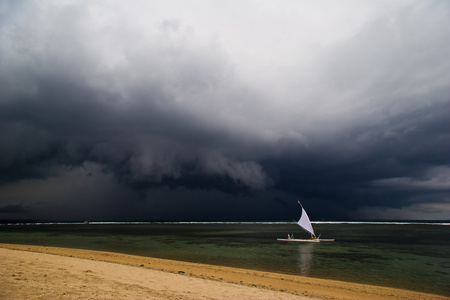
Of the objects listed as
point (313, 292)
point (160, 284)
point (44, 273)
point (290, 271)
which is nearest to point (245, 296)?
point (160, 284)

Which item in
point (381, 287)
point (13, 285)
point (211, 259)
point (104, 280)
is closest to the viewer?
point (13, 285)

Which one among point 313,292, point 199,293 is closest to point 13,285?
point 199,293

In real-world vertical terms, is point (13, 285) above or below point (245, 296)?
above

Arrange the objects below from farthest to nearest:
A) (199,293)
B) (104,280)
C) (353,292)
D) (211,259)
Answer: (211,259), (353,292), (104,280), (199,293)

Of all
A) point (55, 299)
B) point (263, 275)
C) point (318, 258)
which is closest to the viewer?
point (55, 299)

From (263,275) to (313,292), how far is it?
7.13 m

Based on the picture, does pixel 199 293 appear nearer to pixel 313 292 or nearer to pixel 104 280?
pixel 104 280

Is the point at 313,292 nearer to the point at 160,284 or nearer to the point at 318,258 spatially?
the point at 160,284

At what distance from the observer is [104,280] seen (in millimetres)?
17125

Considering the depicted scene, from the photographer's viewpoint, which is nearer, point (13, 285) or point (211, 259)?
point (13, 285)

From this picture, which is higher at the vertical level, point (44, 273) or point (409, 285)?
point (44, 273)

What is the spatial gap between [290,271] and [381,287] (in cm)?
870

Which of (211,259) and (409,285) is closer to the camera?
(409,285)

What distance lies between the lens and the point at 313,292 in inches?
792
